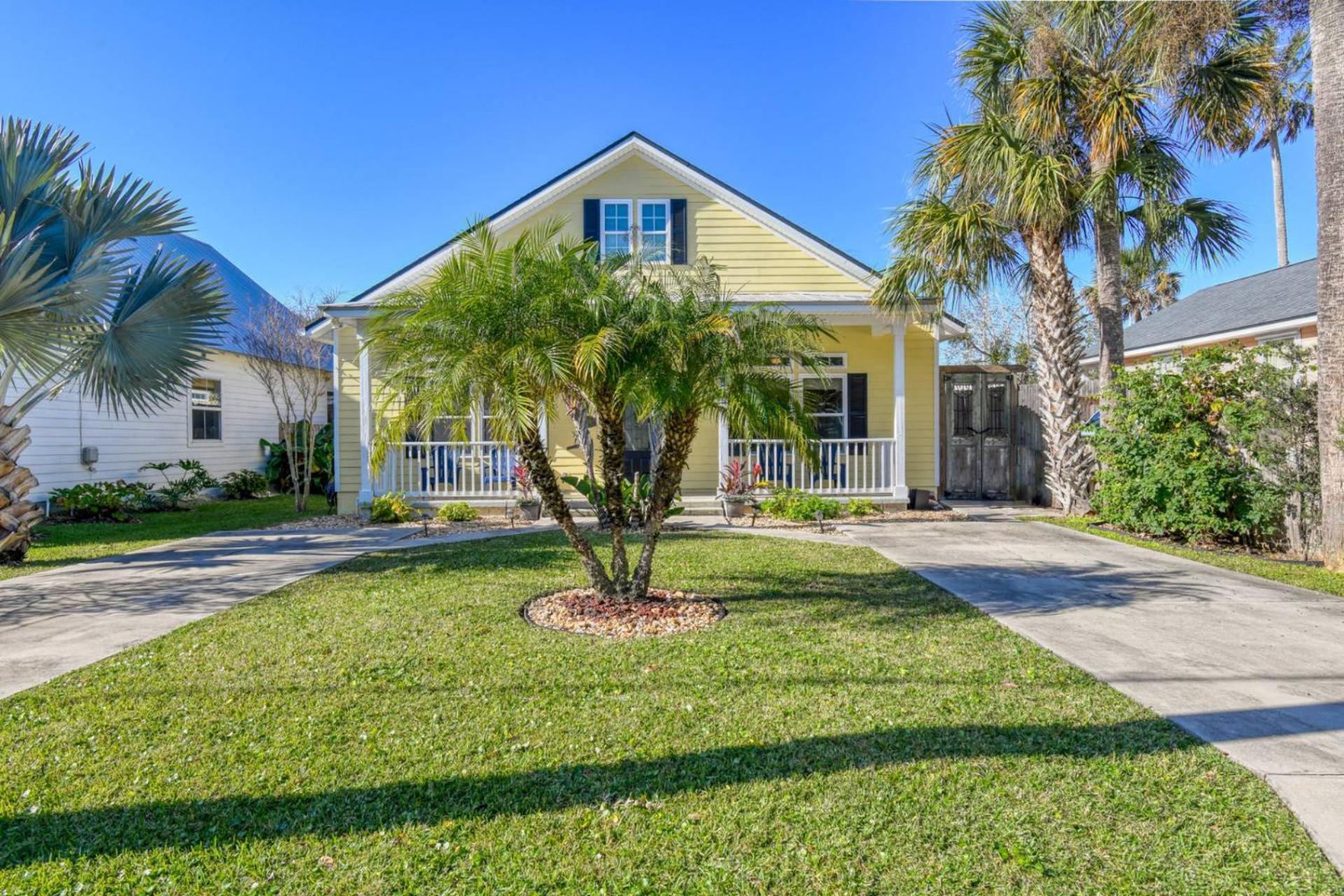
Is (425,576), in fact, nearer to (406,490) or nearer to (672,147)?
(406,490)

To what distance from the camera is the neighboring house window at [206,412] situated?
15.5m

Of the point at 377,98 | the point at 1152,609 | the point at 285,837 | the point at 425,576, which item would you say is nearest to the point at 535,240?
the point at 425,576

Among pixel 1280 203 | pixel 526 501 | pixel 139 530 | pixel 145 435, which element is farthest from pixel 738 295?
pixel 1280 203

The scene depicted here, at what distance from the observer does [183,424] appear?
1515cm

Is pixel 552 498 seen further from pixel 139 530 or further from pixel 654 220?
pixel 139 530

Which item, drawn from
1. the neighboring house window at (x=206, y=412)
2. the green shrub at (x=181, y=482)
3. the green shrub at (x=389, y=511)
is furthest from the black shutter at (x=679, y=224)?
the neighboring house window at (x=206, y=412)

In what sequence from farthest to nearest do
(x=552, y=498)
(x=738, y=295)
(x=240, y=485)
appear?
1. (x=240, y=485)
2. (x=738, y=295)
3. (x=552, y=498)

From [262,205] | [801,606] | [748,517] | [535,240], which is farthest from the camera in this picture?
[262,205]

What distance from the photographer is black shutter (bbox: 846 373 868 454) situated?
41.8ft

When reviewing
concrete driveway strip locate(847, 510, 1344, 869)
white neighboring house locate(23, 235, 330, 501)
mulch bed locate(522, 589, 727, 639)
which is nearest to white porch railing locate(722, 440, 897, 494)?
concrete driveway strip locate(847, 510, 1344, 869)

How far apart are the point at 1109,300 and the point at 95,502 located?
1677cm

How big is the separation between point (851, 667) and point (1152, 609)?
10.2ft

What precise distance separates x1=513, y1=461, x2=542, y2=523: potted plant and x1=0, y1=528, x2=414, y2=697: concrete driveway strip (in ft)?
6.46

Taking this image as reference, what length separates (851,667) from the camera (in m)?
4.35
